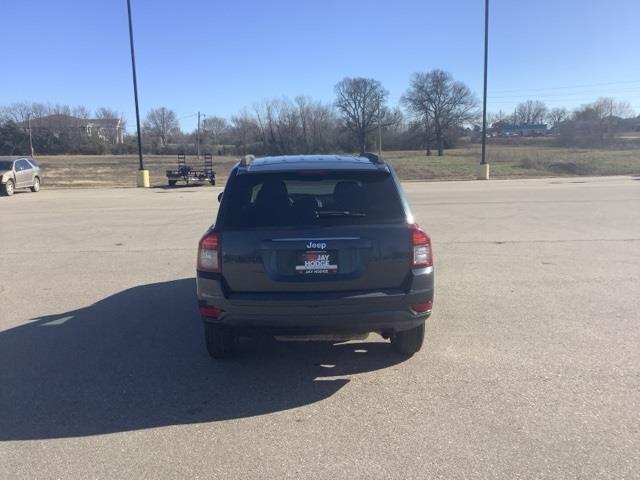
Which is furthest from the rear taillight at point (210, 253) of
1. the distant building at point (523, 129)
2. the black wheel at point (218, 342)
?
the distant building at point (523, 129)

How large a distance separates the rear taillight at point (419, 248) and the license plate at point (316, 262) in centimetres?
60

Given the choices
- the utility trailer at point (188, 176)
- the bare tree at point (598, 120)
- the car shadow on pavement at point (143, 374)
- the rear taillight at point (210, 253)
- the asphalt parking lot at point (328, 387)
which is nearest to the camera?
the asphalt parking lot at point (328, 387)

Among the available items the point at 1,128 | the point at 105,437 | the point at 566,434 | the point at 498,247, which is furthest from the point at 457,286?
the point at 1,128

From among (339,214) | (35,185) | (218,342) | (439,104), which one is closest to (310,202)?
(339,214)

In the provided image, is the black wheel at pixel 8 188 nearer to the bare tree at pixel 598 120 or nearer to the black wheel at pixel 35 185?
the black wheel at pixel 35 185

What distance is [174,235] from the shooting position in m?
11.7

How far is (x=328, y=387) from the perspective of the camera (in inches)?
161

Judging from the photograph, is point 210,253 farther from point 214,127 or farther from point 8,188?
point 214,127

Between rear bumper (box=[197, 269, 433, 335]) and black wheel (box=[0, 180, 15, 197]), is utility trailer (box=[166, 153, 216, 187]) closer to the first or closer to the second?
black wheel (box=[0, 180, 15, 197])

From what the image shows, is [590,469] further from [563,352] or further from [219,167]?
[219,167]

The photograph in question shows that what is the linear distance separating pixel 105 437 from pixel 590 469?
283 centimetres

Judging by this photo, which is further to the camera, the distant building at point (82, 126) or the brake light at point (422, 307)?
the distant building at point (82, 126)

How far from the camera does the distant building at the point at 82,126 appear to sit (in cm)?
10888

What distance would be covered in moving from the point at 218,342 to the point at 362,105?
105085 millimetres
